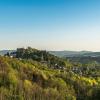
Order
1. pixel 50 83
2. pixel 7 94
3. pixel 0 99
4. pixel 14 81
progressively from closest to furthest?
pixel 0 99
pixel 7 94
pixel 14 81
pixel 50 83

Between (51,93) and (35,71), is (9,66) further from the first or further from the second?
(51,93)

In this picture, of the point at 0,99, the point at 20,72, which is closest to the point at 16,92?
the point at 0,99

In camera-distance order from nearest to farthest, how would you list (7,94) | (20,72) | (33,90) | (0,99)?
(0,99) < (7,94) < (33,90) < (20,72)

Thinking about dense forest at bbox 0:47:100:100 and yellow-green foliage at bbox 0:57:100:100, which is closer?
yellow-green foliage at bbox 0:57:100:100

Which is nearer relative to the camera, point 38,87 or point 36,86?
point 38,87

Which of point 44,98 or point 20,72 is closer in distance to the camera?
point 44,98

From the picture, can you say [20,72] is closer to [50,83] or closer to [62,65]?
[50,83]

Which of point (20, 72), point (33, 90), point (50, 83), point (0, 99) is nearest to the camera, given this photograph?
point (0, 99)

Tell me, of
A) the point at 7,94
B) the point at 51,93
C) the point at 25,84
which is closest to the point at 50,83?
the point at 25,84

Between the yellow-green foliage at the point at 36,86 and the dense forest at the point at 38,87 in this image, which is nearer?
the yellow-green foliage at the point at 36,86
